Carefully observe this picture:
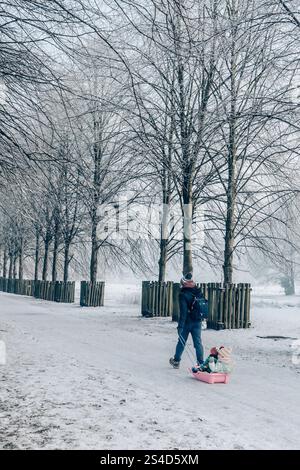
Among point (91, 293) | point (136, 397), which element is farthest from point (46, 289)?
point (136, 397)

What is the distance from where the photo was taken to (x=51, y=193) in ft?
32.6

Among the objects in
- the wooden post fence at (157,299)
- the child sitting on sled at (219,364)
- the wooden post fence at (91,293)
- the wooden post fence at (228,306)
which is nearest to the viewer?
the child sitting on sled at (219,364)

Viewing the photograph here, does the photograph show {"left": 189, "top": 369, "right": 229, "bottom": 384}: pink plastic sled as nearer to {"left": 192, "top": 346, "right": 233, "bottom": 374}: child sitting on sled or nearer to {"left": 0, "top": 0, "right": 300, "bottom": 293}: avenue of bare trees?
{"left": 192, "top": 346, "right": 233, "bottom": 374}: child sitting on sled

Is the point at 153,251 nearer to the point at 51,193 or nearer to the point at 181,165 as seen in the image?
the point at 181,165

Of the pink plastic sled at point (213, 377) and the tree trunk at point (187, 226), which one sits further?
the tree trunk at point (187, 226)

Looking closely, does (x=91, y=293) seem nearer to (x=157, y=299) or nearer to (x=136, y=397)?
(x=157, y=299)

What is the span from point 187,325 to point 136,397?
2739mm

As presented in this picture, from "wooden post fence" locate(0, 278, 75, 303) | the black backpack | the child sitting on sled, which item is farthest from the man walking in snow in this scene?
"wooden post fence" locate(0, 278, 75, 303)

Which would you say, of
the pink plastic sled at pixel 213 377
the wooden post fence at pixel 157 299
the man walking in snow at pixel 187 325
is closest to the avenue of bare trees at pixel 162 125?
the wooden post fence at pixel 157 299

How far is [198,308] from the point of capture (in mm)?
9188

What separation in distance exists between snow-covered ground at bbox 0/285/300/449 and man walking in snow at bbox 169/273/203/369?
15.5 inches

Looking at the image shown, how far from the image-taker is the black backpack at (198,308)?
30.0 feet

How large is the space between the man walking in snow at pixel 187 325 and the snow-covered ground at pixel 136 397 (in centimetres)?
39

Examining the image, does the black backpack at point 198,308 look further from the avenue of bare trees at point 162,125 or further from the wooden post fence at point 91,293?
the wooden post fence at point 91,293
